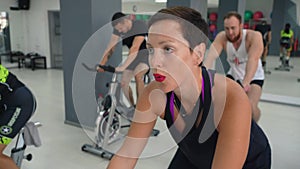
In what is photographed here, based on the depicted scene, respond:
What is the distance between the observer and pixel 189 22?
2.89 ft

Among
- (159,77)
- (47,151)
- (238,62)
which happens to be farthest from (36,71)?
(159,77)

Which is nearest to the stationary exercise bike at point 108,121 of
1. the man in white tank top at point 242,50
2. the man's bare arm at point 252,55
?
the man in white tank top at point 242,50

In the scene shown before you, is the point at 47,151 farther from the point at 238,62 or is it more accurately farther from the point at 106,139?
the point at 238,62

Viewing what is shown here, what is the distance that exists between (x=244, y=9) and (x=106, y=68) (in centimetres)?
378

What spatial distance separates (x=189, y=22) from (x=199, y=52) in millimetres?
112

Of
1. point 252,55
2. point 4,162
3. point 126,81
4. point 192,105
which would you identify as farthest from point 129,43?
point 192,105

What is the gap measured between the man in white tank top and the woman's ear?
1752 millimetres

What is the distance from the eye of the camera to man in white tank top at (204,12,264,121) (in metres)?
2.76

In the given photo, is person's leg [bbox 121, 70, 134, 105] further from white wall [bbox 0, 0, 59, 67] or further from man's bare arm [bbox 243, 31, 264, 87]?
white wall [bbox 0, 0, 59, 67]

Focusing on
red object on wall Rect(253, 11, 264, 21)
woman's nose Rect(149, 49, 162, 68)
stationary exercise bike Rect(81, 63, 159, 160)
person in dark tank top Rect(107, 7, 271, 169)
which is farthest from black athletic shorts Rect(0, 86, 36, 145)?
red object on wall Rect(253, 11, 264, 21)

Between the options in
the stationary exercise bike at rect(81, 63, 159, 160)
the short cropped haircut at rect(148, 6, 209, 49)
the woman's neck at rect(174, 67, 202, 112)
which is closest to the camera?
the short cropped haircut at rect(148, 6, 209, 49)

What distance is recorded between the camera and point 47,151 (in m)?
3.33

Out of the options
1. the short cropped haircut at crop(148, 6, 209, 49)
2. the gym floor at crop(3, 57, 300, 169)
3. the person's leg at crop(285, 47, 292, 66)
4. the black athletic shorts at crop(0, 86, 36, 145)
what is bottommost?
the gym floor at crop(3, 57, 300, 169)

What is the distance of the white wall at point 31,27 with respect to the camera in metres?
9.08
